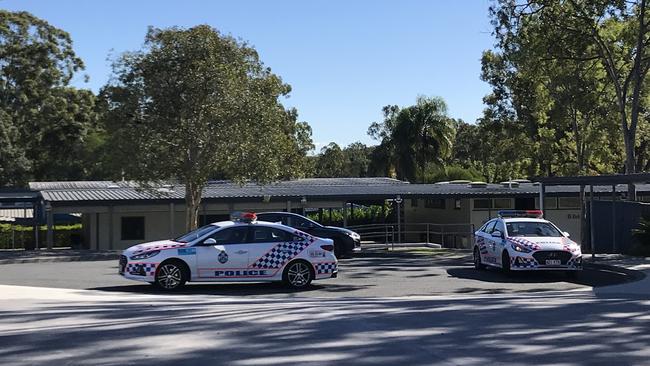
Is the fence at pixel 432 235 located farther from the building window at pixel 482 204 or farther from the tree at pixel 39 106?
the tree at pixel 39 106

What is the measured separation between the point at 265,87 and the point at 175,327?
1823 centimetres

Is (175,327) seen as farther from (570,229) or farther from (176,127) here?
(570,229)

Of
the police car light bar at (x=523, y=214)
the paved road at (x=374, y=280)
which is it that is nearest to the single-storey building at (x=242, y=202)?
the paved road at (x=374, y=280)

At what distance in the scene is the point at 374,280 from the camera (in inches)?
754

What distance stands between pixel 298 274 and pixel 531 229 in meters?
6.38

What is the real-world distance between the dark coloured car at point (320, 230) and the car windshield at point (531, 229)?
6921mm

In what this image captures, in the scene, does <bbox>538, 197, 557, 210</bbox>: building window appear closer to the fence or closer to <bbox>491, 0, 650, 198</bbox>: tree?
the fence

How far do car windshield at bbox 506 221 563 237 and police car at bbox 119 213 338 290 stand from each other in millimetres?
5219

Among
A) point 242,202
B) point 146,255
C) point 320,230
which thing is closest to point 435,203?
point 242,202

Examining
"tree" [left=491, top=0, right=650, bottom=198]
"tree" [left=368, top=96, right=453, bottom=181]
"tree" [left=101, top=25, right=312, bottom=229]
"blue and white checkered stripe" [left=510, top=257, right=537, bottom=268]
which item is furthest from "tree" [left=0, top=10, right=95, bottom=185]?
"blue and white checkered stripe" [left=510, top=257, right=537, bottom=268]

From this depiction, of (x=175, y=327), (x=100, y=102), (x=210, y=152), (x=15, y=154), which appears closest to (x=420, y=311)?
(x=175, y=327)

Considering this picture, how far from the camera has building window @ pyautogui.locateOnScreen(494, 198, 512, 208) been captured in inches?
1485

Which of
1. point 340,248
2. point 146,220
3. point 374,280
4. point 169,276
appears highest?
point 146,220

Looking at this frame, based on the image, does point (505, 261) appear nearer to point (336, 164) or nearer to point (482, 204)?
point (482, 204)
